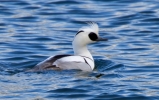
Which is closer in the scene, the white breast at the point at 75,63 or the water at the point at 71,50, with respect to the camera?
the water at the point at 71,50

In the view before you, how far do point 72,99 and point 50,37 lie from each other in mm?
5714

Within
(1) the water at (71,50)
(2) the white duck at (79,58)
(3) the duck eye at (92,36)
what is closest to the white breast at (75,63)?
(2) the white duck at (79,58)

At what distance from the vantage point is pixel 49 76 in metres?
14.6

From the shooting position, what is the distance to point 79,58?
15.7 meters

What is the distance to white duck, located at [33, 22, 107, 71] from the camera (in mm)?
15148

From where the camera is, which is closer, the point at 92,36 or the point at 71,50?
the point at 92,36

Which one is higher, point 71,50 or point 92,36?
point 92,36

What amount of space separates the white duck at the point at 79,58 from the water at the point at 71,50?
0.18 m

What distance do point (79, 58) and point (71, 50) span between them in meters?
1.94

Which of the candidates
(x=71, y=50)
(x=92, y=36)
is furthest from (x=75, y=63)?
(x=71, y=50)

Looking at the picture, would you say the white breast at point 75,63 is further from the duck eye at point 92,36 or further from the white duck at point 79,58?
the duck eye at point 92,36

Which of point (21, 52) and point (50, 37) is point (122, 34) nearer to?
point (50, 37)

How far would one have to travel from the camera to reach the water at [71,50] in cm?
1356

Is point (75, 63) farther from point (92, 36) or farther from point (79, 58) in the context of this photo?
point (92, 36)
